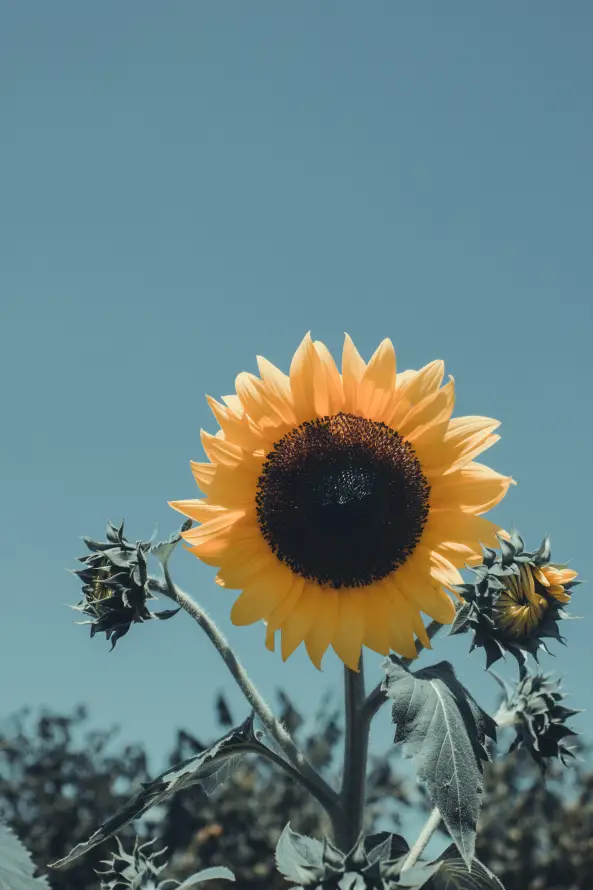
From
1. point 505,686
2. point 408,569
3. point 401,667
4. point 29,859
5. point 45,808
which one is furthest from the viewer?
point 45,808

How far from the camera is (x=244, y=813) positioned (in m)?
10.7

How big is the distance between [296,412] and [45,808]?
868cm

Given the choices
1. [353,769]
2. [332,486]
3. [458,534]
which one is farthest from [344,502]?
[353,769]

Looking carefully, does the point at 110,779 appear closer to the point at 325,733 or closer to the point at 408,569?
the point at 325,733

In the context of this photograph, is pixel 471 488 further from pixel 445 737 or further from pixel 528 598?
pixel 445 737

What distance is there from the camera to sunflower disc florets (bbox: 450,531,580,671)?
3.21 meters

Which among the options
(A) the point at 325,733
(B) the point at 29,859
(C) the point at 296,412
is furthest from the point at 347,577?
(A) the point at 325,733

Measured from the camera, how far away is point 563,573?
10.9ft

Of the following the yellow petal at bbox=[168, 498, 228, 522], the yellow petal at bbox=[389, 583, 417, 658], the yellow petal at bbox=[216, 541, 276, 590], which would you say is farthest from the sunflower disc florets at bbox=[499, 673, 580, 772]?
the yellow petal at bbox=[168, 498, 228, 522]

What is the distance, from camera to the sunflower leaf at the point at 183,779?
9.84 ft

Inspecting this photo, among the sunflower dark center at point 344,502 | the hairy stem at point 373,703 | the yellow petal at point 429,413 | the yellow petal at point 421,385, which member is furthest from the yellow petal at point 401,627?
the yellow petal at point 421,385

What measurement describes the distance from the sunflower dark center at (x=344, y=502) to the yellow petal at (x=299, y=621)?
7cm

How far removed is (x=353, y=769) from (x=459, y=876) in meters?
0.43

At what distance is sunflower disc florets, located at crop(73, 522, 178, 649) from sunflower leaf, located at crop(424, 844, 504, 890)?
110 cm
